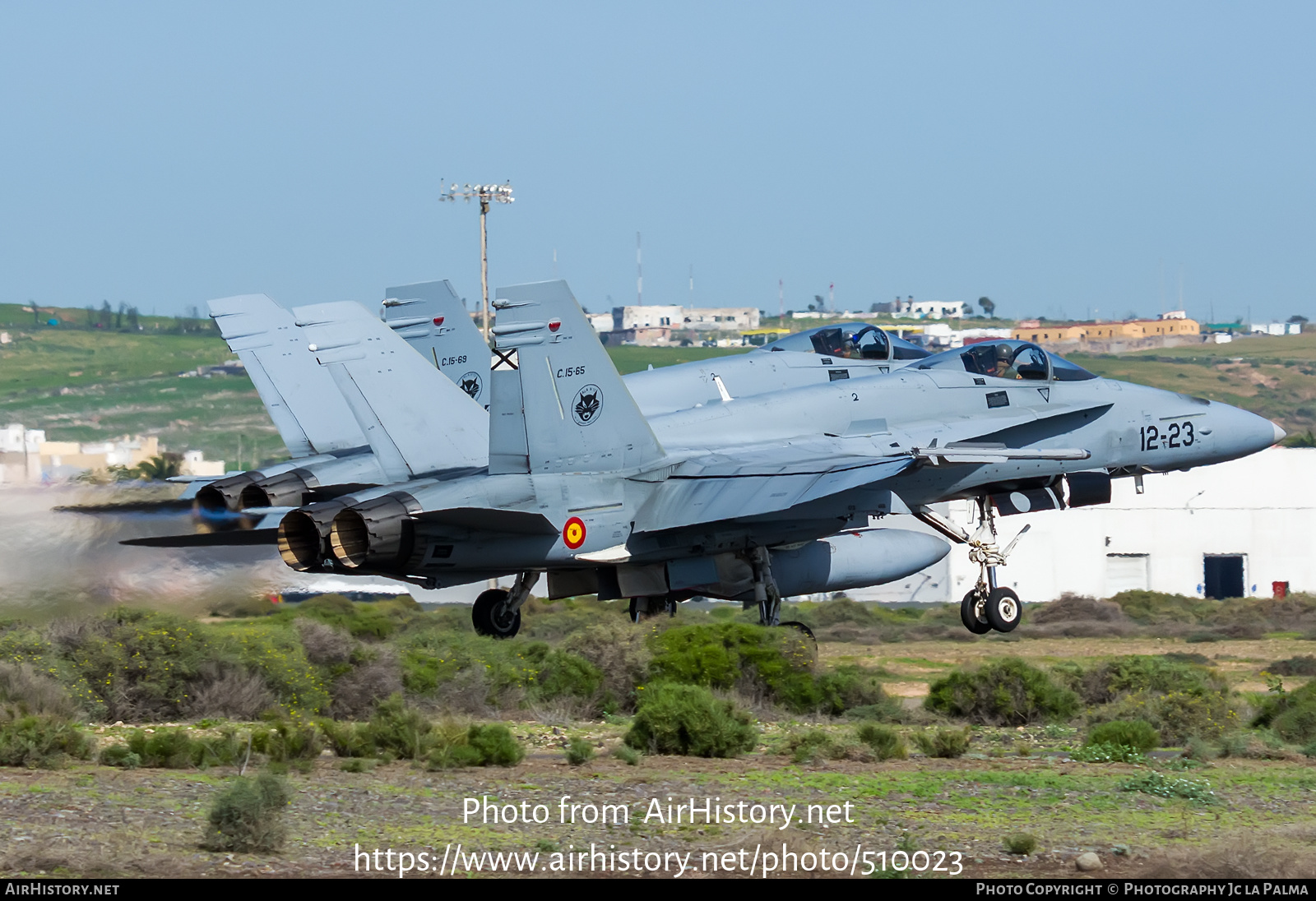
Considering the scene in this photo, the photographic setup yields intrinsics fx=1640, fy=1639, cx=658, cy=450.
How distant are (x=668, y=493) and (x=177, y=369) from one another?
282 ft

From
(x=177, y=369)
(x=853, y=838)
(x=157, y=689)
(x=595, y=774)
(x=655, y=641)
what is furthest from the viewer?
(x=177, y=369)

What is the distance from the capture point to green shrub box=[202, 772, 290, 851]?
10.8 m

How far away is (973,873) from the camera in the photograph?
1103 cm

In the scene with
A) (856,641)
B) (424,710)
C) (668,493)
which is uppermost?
(668,493)

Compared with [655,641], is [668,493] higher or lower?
higher

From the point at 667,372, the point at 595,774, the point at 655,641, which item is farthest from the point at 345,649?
the point at 595,774

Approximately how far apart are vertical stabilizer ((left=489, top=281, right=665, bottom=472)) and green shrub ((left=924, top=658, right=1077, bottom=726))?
7173mm

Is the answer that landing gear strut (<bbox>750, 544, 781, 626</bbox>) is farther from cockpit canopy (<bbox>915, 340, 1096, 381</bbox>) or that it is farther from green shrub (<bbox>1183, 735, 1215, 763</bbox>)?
green shrub (<bbox>1183, 735, 1215, 763</bbox>)

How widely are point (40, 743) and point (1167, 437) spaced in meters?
14.9

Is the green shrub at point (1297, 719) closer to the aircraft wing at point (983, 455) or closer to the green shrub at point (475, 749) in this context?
the aircraft wing at point (983, 455)

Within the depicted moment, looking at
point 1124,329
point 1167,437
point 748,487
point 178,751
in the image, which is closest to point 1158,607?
point 1167,437

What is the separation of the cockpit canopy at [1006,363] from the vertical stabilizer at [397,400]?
6156mm

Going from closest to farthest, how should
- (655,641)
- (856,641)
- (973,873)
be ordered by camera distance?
(973,873) → (655,641) → (856,641)

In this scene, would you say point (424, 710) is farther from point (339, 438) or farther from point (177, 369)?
point (177, 369)
